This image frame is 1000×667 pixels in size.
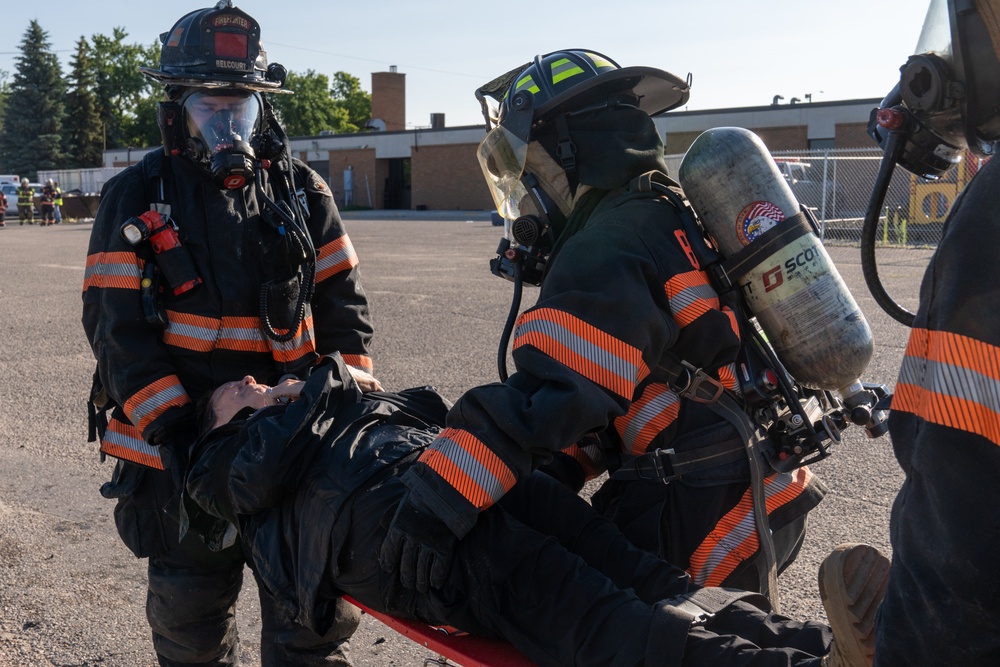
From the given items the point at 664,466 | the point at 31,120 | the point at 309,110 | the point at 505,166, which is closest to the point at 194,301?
the point at 505,166

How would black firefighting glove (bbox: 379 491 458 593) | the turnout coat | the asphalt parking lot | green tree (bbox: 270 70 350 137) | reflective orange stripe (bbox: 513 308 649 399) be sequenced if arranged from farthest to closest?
green tree (bbox: 270 70 350 137) < the asphalt parking lot < the turnout coat < black firefighting glove (bbox: 379 491 458 593) < reflective orange stripe (bbox: 513 308 649 399)

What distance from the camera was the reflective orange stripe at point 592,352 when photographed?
204 cm

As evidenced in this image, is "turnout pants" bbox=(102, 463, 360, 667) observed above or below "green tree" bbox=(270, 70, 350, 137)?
below

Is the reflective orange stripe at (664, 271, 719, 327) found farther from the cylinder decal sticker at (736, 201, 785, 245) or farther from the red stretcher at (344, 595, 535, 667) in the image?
the red stretcher at (344, 595, 535, 667)

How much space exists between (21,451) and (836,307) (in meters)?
5.21

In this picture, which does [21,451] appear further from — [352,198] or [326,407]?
[352,198]

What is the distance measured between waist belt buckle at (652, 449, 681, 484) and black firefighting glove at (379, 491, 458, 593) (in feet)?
1.77

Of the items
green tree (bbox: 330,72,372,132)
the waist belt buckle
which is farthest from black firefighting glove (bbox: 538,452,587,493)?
green tree (bbox: 330,72,372,132)

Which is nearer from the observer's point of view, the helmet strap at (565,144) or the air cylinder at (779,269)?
the air cylinder at (779,269)

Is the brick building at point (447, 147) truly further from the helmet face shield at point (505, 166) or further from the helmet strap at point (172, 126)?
Result: the helmet strap at point (172, 126)

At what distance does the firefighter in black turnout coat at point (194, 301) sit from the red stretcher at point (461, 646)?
29.9 inches

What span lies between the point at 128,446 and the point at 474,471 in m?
1.48

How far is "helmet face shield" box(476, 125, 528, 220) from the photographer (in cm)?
247

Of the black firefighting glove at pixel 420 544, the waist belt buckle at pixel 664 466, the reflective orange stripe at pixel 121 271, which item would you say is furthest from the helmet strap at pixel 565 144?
the reflective orange stripe at pixel 121 271
